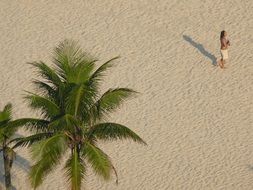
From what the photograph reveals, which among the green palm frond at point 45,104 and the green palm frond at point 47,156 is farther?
the green palm frond at point 45,104

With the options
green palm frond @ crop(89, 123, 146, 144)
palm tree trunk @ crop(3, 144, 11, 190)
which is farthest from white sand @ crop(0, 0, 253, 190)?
green palm frond @ crop(89, 123, 146, 144)

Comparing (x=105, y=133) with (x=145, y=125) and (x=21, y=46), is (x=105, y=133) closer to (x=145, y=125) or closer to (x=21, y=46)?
(x=145, y=125)

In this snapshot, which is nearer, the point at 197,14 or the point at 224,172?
the point at 224,172

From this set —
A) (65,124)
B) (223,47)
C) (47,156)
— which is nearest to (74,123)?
(65,124)

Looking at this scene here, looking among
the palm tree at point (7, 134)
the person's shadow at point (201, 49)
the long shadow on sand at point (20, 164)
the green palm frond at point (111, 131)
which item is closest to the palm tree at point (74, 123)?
the green palm frond at point (111, 131)

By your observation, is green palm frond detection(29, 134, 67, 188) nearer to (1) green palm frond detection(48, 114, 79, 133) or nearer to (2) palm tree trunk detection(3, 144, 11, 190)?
(1) green palm frond detection(48, 114, 79, 133)

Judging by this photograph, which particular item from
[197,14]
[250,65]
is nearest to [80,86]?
[250,65]

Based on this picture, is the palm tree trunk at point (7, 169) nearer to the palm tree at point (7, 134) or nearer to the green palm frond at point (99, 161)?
the palm tree at point (7, 134)

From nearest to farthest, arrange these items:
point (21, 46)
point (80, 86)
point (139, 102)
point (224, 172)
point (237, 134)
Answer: point (80, 86)
point (224, 172)
point (237, 134)
point (139, 102)
point (21, 46)
